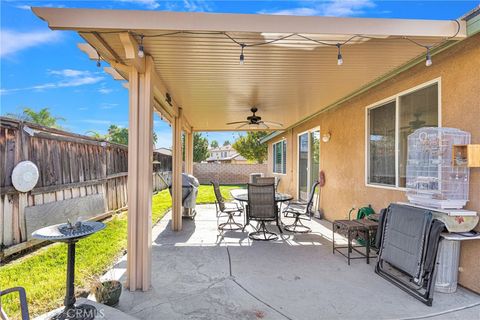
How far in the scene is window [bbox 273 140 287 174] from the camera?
40.3ft

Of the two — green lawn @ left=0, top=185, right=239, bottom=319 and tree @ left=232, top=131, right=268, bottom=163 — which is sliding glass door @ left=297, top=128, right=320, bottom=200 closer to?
green lawn @ left=0, top=185, right=239, bottom=319

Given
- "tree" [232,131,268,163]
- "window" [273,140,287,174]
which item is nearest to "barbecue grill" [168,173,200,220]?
"window" [273,140,287,174]

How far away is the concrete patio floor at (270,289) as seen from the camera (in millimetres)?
2709

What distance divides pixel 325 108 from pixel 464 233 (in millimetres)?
4310

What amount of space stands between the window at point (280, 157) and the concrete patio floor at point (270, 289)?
7.50 meters

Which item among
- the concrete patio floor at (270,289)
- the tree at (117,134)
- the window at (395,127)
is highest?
the tree at (117,134)

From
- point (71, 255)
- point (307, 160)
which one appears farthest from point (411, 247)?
point (307, 160)

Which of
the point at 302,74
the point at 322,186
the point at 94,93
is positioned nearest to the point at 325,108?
the point at 322,186

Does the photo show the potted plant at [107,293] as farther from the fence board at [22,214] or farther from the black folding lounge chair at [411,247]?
the black folding lounge chair at [411,247]

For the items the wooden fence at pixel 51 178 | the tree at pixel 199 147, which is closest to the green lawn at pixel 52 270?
the wooden fence at pixel 51 178

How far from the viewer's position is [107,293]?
2.66 m

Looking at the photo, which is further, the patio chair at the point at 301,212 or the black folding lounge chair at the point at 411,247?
the patio chair at the point at 301,212

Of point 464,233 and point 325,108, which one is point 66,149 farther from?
point 464,233

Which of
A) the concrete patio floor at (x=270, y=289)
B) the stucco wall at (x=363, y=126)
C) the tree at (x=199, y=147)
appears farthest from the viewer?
the tree at (x=199, y=147)
